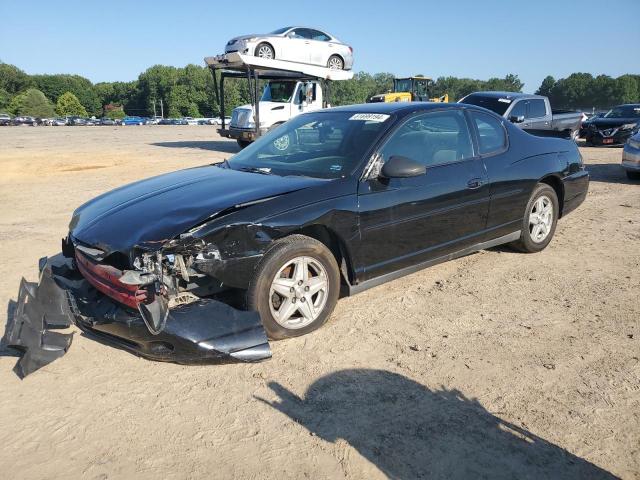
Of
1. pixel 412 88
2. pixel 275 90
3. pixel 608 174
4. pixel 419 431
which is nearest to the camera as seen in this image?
pixel 419 431

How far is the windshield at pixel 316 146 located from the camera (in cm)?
397

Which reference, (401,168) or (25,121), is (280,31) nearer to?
(401,168)

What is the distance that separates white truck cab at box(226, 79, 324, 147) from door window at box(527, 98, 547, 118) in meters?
6.57

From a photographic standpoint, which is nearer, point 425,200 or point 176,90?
point 425,200

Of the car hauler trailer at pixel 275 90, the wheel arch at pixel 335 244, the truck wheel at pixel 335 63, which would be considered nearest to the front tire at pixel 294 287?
the wheel arch at pixel 335 244

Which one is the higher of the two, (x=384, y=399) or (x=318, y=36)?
(x=318, y=36)

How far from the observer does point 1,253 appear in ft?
18.2

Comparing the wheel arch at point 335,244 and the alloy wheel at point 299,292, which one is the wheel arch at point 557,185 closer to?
the wheel arch at point 335,244

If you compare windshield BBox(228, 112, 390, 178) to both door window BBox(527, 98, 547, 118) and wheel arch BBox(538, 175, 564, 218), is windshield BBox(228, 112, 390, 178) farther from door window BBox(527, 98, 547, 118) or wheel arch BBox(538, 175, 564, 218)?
door window BBox(527, 98, 547, 118)

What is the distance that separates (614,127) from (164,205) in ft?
57.5

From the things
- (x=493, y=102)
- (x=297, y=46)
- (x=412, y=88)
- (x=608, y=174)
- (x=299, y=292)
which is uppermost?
(x=297, y=46)

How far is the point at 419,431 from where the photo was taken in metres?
2.55

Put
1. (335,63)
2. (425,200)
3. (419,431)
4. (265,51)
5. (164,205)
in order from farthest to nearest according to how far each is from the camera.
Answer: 1. (335,63)
2. (265,51)
3. (425,200)
4. (164,205)
5. (419,431)

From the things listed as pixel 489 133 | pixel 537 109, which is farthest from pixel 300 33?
pixel 489 133
